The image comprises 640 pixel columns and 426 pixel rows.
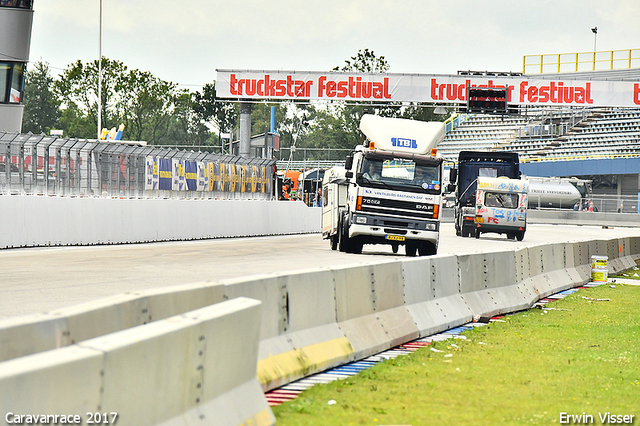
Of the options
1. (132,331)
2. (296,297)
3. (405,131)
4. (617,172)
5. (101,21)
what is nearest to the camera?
(132,331)

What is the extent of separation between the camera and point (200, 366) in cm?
532

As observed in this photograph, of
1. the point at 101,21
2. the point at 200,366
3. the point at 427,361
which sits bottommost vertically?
the point at 427,361

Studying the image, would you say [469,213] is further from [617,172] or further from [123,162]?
[617,172]

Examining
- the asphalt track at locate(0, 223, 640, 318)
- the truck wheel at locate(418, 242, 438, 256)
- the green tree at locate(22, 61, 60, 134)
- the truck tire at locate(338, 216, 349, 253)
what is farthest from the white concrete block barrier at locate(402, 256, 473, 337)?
the green tree at locate(22, 61, 60, 134)

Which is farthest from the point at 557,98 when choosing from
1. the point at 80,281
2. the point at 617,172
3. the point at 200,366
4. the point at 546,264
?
the point at 200,366

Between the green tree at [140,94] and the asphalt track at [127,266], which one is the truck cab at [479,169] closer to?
the asphalt track at [127,266]

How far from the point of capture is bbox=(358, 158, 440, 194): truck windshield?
23812 millimetres

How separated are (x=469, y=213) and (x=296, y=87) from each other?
466 inches

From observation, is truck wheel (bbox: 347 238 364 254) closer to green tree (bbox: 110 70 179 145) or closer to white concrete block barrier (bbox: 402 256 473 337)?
white concrete block barrier (bbox: 402 256 473 337)

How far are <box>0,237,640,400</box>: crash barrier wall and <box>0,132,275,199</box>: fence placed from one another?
39.6ft

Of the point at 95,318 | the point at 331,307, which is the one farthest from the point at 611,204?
the point at 95,318

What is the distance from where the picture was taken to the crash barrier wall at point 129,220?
21.8 meters

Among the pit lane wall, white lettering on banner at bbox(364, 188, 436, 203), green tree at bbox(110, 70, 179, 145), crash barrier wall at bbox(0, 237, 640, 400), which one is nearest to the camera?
the pit lane wall

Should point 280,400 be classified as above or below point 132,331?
below
